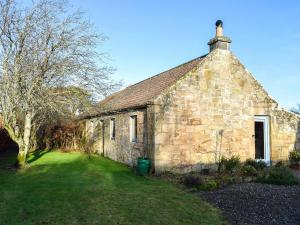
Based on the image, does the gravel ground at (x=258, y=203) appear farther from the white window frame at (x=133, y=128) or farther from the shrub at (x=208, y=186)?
the white window frame at (x=133, y=128)

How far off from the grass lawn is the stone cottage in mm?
2242

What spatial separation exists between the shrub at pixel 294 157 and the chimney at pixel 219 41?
6.51 metres

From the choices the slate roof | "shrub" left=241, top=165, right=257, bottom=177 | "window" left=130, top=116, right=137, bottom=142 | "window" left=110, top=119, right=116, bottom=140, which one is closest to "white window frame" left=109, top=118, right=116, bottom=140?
"window" left=110, top=119, right=116, bottom=140

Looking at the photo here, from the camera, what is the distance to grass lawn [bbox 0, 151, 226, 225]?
7.70m

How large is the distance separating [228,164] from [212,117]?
2.25 m

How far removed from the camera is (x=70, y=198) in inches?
371

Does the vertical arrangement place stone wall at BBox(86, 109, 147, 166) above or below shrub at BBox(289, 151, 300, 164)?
above

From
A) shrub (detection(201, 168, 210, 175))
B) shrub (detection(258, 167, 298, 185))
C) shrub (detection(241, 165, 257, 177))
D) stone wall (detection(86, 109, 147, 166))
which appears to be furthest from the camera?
stone wall (detection(86, 109, 147, 166))

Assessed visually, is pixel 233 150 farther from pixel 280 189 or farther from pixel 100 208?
pixel 100 208

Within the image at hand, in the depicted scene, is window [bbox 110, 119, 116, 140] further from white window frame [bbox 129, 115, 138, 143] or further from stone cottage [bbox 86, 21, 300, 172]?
white window frame [bbox 129, 115, 138, 143]

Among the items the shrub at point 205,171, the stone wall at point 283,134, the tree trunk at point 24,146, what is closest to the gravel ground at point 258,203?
the shrub at point 205,171

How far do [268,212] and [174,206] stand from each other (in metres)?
2.36

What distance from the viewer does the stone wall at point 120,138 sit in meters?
15.4

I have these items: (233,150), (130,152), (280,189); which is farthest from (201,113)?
(280,189)
